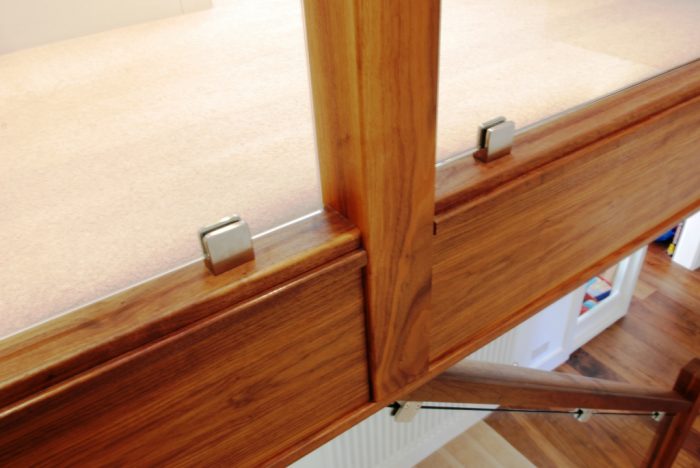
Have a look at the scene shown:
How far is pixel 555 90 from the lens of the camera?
76 cm

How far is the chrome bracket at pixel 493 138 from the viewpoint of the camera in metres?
0.62

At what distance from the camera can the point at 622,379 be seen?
11.0ft

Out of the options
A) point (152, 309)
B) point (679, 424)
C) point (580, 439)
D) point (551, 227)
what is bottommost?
point (580, 439)

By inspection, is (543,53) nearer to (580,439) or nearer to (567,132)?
(567,132)

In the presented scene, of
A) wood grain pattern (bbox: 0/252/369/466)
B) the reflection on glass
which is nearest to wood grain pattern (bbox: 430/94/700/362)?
wood grain pattern (bbox: 0/252/369/466)

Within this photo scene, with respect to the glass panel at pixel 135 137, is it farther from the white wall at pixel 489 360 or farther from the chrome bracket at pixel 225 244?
the white wall at pixel 489 360

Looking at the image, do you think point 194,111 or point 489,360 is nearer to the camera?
point 194,111

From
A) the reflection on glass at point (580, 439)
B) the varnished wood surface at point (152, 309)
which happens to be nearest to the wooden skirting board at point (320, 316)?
the varnished wood surface at point (152, 309)

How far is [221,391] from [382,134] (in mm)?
280

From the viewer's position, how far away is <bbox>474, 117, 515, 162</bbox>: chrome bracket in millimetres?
617

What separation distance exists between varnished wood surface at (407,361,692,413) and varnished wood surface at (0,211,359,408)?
48cm

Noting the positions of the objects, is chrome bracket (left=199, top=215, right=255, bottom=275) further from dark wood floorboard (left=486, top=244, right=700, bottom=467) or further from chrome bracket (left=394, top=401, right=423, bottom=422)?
dark wood floorboard (left=486, top=244, right=700, bottom=467)

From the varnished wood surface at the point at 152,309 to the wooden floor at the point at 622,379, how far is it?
294 cm

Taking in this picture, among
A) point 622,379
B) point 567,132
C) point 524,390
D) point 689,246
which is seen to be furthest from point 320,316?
point 689,246
